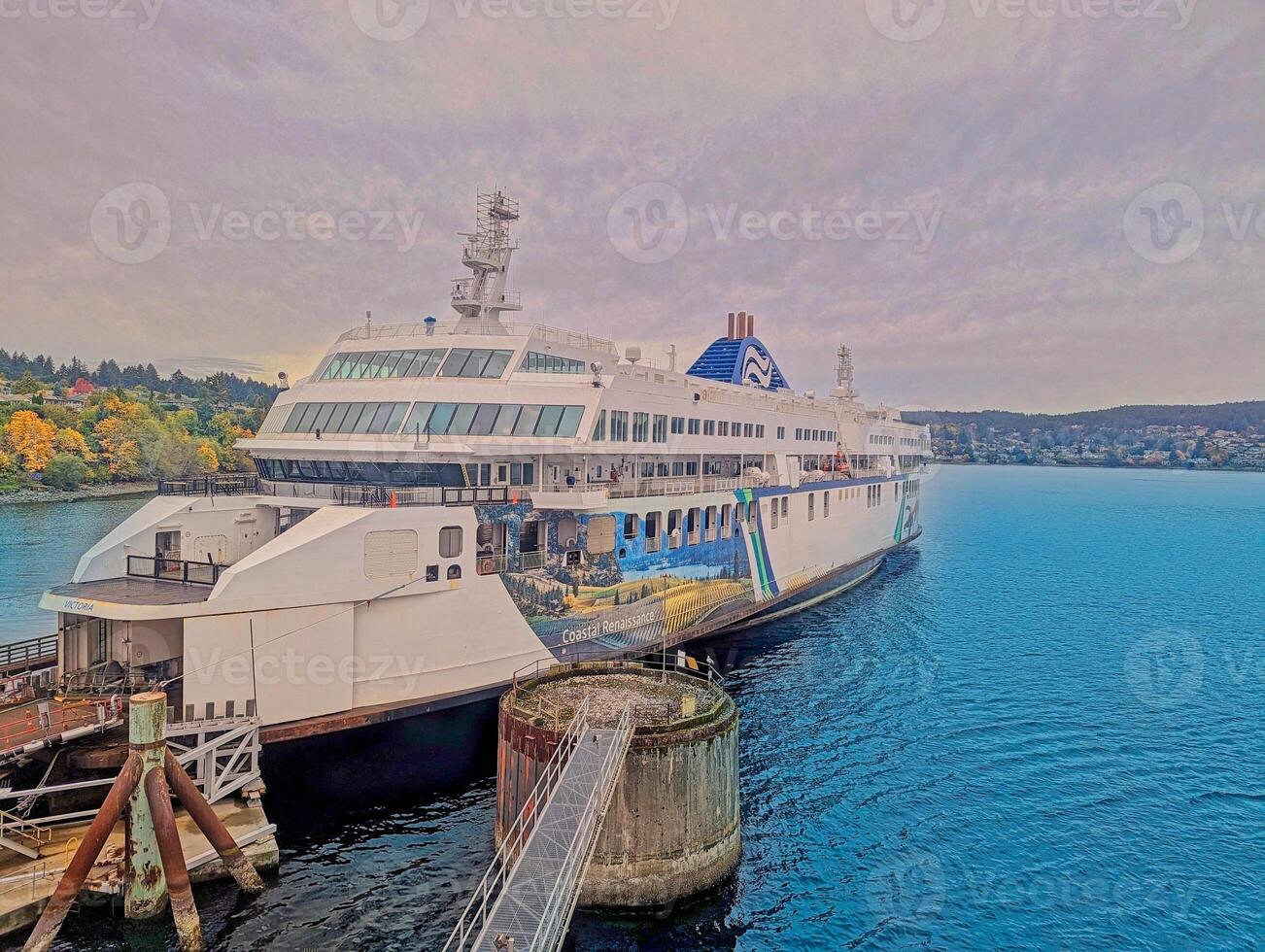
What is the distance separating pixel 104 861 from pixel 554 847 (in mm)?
8376

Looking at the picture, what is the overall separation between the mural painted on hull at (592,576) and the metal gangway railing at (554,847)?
7798 mm

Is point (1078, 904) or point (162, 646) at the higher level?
point (162, 646)

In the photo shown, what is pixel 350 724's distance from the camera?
58.9 feet

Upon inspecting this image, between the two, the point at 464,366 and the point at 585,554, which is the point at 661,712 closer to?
the point at 585,554

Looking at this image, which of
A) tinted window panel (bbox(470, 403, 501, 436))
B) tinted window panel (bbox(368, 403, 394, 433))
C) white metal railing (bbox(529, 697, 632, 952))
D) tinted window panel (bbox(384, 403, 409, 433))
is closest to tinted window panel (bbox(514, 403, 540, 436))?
tinted window panel (bbox(470, 403, 501, 436))

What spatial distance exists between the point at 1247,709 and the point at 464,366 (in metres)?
28.8

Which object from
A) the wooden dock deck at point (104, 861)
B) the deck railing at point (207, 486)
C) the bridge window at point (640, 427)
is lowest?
the wooden dock deck at point (104, 861)

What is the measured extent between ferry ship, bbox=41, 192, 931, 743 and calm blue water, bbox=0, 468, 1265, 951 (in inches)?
103

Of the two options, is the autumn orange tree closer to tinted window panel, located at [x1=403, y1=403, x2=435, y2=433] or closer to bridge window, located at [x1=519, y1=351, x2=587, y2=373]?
tinted window panel, located at [x1=403, y1=403, x2=435, y2=433]

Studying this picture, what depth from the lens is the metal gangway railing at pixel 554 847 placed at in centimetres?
1066

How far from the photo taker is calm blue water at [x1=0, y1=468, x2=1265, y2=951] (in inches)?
539

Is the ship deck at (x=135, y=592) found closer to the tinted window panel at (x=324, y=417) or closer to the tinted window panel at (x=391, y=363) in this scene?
the tinted window panel at (x=324, y=417)

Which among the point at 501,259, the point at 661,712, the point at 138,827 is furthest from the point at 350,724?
the point at 501,259

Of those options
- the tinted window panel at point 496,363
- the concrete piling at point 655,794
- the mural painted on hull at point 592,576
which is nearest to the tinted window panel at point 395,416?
the tinted window panel at point 496,363
